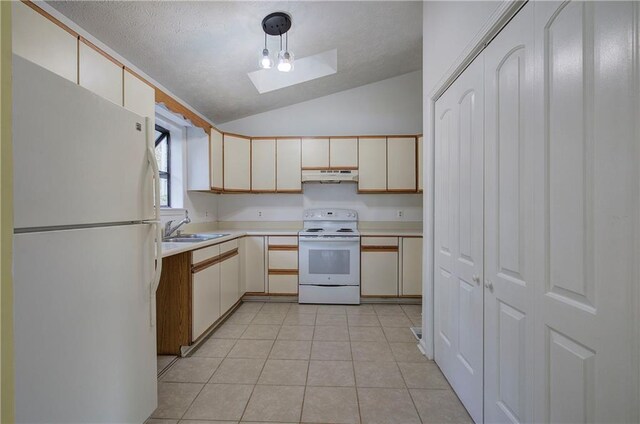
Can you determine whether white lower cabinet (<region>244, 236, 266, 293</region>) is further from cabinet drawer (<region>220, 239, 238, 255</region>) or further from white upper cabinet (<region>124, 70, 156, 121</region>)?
white upper cabinet (<region>124, 70, 156, 121</region>)

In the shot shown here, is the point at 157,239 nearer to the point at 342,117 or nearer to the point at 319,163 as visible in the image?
the point at 319,163

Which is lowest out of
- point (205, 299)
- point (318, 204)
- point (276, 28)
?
point (205, 299)

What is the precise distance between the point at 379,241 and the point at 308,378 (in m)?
1.87

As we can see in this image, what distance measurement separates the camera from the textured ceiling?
1.77 m

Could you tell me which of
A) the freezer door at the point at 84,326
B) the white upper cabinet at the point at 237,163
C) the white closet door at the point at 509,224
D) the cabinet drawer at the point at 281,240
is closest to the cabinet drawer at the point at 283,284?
the cabinet drawer at the point at 281,240

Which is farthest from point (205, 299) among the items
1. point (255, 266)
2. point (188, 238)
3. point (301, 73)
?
point (301, 73)

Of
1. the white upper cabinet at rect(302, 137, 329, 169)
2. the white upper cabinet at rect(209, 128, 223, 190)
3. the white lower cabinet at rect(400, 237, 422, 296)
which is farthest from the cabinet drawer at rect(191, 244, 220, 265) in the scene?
the white lower cabinet at rect(400, 237, 422, 296)

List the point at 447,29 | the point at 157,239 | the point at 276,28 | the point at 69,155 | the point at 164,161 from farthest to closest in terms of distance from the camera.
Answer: the point at 164,161
the point at 276,28
the point at 447,29
the point at 157,239
the point at 69,155

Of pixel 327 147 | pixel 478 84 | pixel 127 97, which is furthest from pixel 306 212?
pixel 478 84

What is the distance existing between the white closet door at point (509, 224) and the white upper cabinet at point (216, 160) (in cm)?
284

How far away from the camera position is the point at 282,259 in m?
3.39

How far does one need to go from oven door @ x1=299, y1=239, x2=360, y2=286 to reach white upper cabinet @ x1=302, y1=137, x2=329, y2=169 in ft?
3.43

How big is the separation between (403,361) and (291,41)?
2.96m

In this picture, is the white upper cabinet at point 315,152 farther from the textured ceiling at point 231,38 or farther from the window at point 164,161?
the window at point 164,161
